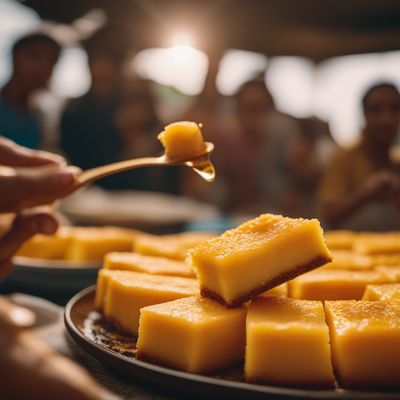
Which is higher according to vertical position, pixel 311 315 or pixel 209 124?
pixel 209 124

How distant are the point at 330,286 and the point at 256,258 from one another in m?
0.34

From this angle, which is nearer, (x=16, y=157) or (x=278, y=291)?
(x=278, y=291)

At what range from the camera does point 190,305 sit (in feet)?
3.36

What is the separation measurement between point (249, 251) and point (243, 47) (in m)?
3.85

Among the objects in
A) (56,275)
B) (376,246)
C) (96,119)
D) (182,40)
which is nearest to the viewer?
(56,275)

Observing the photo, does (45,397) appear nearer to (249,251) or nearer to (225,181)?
(249,251)

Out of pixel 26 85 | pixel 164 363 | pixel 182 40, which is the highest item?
pixel 182 40

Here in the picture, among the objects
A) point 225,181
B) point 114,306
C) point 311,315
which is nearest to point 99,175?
point 114,306

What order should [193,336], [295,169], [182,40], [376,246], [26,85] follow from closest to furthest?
[193,336] < [376,246] < [26,85] < [182,40] < [295,169]

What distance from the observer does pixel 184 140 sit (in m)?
1.30

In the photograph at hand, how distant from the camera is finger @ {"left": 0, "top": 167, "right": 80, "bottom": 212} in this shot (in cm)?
127

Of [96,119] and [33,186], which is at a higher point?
[96,119]

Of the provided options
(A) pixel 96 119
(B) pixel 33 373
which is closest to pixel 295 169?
(A) pixel 96 119

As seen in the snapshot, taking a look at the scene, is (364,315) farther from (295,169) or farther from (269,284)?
(295,169)
